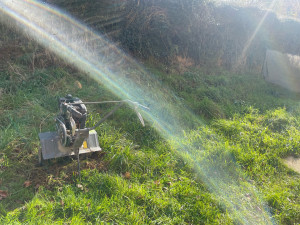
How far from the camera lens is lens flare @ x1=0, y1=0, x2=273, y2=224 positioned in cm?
532

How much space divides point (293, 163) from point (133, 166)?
2983 mm

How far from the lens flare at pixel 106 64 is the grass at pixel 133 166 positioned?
0.25 metres

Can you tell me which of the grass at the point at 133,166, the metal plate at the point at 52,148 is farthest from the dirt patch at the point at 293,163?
the metal plate at the point at 52,148

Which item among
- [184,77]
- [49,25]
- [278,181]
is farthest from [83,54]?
[278,181]

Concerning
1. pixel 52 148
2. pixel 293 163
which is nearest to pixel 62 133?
pixel 52 148

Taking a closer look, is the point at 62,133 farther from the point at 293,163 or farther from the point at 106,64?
the point at 293,163

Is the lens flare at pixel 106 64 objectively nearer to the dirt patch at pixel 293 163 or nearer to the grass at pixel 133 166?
A: the grass at pixel 133 166

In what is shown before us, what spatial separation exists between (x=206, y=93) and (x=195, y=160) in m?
3.24

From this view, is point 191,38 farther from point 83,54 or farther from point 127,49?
point 83,54

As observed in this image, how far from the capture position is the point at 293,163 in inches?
194

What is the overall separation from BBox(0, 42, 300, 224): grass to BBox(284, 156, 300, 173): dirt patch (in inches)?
4.5

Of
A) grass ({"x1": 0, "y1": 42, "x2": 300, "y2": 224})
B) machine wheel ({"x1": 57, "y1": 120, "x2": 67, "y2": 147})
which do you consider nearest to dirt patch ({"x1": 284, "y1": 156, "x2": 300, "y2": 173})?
grass ({"x1": 0, "y1": 42, "x2": 300, "y2": 224})

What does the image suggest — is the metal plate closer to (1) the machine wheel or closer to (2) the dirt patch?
(1) the machine wheel

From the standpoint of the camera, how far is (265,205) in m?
3.74
